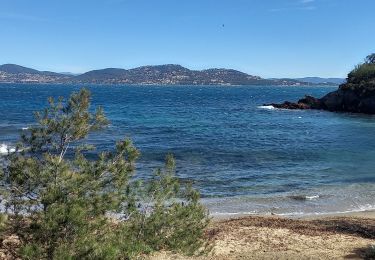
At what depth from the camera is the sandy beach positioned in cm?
1486

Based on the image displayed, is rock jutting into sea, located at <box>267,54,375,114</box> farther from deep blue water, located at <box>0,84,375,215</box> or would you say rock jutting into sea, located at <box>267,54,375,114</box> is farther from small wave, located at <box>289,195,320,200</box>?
small wave, located at <box>289,195,320,200</box>

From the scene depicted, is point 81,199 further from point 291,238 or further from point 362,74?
point 362,74

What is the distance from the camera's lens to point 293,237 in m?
17.3

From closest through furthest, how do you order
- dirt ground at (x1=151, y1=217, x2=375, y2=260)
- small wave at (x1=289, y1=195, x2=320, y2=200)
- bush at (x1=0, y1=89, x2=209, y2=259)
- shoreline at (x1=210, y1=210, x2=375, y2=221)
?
bush at (x1=0, y1=89, x2=209, y2=259) → dirt ground at (x1=151, y1=217, x2=375, y2=260) → shoreline at (x1=210, y1=210, x2=375, y2=221) → small wave at (x1=289, y1=195, x2=320, y2=200)

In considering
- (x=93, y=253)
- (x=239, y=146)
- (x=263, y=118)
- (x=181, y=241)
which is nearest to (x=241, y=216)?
(x=181, y=241)

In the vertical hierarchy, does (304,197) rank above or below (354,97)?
below

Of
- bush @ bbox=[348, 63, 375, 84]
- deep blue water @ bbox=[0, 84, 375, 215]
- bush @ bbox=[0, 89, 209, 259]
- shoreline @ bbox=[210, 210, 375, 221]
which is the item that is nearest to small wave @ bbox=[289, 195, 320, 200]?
deep blue water @ bbox=[0, 84, 375, 215]

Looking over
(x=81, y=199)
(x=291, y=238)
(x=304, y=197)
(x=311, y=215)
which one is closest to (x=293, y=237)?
(x=291, y=238)

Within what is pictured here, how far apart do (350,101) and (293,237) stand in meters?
72.7

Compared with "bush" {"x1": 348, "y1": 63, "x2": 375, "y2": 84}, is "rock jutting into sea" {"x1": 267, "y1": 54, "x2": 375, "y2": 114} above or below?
below

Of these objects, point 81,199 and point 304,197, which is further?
point 304,197

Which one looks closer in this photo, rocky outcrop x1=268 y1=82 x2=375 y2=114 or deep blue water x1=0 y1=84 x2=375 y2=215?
deep blue water x1=0 y1=84 x2=375 y2=215

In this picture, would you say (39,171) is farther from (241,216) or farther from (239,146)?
(239,146)

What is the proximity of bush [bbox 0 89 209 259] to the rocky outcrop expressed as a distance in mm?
75352
